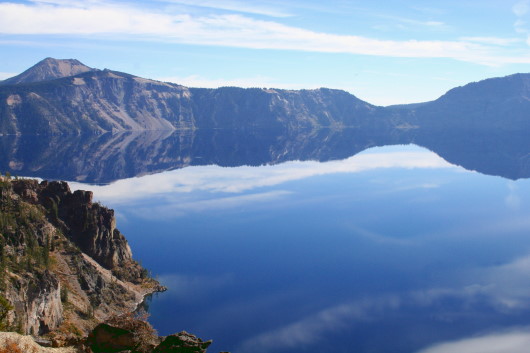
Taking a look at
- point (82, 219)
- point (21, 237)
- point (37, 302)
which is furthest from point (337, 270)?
point (21, 237)

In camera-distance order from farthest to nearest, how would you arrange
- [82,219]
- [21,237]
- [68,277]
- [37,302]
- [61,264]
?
[82,219] → [61,264] → [68,277] → [21,237] → [37,302]

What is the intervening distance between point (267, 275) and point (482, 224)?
7605cm

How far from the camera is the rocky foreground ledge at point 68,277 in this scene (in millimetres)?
46062

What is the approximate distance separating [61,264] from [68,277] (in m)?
2.54

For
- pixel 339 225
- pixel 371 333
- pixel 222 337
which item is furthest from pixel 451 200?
pixel 222 337

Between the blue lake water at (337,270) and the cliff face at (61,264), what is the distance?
8005 mm

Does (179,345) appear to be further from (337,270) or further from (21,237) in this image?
(337,270)

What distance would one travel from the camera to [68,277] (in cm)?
7431

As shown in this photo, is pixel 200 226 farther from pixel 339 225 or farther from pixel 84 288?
pixel 84 288

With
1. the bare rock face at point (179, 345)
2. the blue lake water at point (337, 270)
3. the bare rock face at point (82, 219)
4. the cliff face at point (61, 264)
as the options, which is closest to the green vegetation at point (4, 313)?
the cliff face at point (61, 264)

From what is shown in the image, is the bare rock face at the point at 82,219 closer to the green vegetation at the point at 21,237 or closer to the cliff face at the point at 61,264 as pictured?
the cliff face at the point at 61,264

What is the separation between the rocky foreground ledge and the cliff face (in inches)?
5.0

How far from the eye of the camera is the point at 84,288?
74.8 metres

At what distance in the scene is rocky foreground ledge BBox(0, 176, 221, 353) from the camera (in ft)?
151
